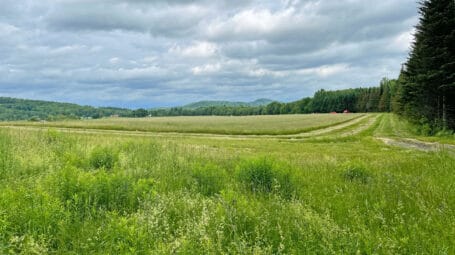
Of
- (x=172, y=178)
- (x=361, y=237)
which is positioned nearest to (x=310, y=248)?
(x=361, y=237)

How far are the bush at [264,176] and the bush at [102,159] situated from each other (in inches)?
160

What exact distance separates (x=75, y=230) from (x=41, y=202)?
0.82 meters

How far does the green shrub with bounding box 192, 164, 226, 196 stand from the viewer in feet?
22.4

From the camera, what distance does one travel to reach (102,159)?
9.41 meters

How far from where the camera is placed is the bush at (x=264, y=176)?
6.88 metres

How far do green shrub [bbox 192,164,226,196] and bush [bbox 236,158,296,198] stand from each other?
522 millimetres

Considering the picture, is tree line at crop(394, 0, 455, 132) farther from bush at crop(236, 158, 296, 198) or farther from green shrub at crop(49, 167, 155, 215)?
green shrub at crop(49, 167, 155, 215)

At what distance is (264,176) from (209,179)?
4.36 feet

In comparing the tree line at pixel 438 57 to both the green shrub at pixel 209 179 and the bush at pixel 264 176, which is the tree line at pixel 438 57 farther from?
the green shrub at pixel 209 179

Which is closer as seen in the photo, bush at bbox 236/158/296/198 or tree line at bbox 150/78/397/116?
bush at bbox 236/158/296/198

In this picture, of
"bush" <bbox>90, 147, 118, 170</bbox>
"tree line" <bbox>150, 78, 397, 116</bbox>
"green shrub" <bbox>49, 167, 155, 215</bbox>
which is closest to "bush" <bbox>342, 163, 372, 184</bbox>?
"green shrub" <bbox>49, 167, 155, 215</bbox>

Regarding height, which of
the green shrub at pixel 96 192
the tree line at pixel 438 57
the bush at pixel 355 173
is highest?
the tree line at pixel 438 57

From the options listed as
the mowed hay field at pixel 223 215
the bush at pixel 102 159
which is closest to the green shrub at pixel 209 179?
the mowed hay field at pixel 223 215

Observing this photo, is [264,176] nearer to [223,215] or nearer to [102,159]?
[223,215]
